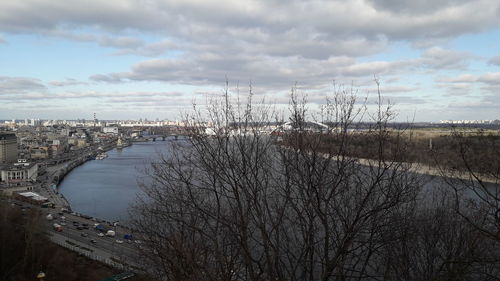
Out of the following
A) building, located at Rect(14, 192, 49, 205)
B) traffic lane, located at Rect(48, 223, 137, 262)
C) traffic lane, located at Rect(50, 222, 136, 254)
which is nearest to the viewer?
traffic lane, located at Rect(48, 223, 137, 262)

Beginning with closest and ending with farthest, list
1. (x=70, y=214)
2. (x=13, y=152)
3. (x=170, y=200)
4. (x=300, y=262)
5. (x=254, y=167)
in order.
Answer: (x=300, y=262)
(x=254, y=167)
(x=170, y=200)
(x=70, y=214)
(x=13, y=152)

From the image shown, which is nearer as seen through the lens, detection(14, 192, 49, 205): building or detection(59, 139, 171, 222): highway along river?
detection(59, 139, 171, 222): highway along river

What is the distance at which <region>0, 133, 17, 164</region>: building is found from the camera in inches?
750

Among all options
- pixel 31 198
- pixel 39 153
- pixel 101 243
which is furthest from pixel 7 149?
pixel 101 243

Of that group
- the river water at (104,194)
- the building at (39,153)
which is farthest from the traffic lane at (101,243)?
the building at (39,153)

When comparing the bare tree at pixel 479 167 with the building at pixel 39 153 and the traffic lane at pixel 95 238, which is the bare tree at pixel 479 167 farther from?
the building at pixel 39 153

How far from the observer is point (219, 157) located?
51.6 inches

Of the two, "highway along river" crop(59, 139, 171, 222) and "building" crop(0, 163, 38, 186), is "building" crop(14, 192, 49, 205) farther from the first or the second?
"building" crop(0, 163, 38, 186)

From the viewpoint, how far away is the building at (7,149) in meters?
19.1

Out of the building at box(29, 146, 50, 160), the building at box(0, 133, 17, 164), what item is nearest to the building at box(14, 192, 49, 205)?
the building at box(0, 133, 17, 164)

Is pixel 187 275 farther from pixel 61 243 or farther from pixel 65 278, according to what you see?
pixel 61 243

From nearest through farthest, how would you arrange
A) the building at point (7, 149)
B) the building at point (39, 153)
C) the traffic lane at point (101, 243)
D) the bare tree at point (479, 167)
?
the bare tree at point (479, 167)
the traffic lane at point (101, 243)
the building at point (7, 149)
the building at point (39, 153)

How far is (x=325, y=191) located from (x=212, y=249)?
0.52 meters

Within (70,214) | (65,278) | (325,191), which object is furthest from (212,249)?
(70,214)
